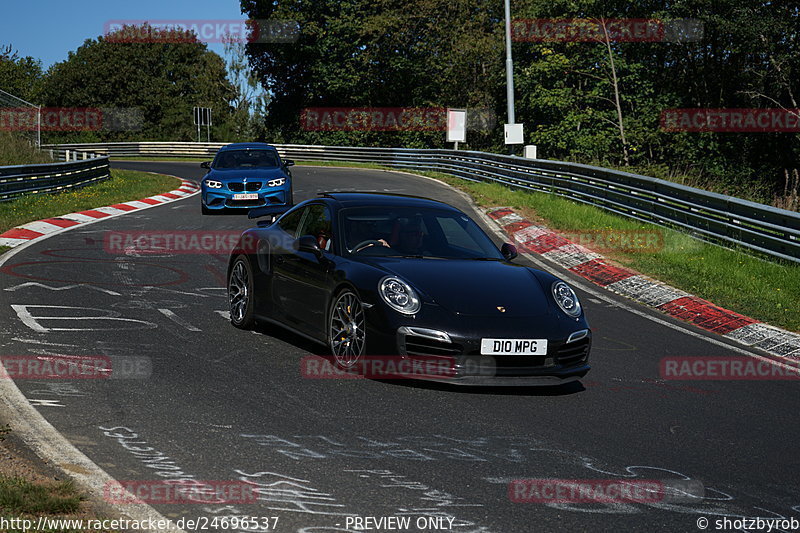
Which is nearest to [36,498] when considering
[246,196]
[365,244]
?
[365,244]

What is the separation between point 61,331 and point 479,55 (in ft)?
156

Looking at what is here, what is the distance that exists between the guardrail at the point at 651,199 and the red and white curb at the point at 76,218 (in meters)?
8.98

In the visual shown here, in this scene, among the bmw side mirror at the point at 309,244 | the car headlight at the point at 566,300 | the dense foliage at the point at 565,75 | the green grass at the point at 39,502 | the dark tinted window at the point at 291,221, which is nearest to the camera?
the green grass at the point at 39,502

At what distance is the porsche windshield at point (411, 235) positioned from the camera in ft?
28.0

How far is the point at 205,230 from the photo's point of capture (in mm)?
18469

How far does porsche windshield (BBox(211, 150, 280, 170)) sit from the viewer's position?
854 inches

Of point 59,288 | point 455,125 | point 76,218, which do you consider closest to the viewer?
point 59,288

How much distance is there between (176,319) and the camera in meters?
10.1

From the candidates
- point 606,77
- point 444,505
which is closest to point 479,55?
point 606,77

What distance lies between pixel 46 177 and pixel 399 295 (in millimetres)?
19255

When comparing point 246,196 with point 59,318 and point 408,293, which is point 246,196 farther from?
point 408,293

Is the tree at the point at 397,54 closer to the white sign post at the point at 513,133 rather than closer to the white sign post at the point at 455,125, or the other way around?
the white sign post at the point at 455,125

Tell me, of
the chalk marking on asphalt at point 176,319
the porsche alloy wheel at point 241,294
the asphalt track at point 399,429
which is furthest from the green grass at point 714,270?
the chalk marking on asphalt at point 176,319

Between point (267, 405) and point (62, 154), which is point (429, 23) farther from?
point (267, 405)
